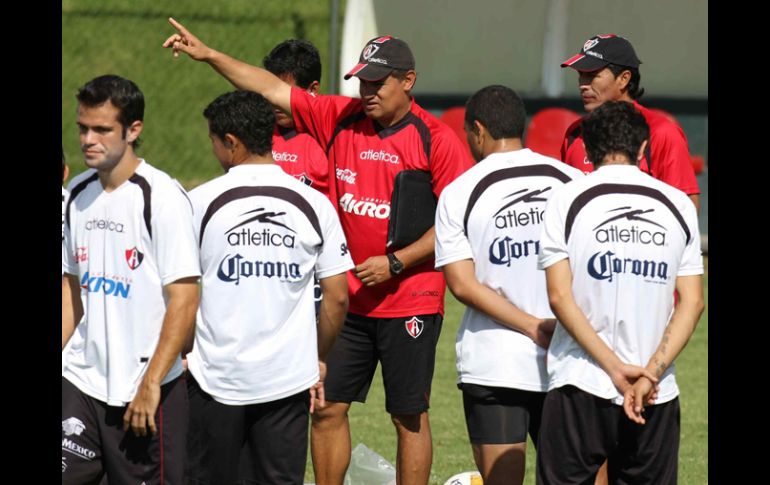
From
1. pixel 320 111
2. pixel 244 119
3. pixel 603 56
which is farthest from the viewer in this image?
pixel 320 111

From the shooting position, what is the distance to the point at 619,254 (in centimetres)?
502

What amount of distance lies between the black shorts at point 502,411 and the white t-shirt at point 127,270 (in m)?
1.44

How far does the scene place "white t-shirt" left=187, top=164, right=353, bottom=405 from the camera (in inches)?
Answer: 204

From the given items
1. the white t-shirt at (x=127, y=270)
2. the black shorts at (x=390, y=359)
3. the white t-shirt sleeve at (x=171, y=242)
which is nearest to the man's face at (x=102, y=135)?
the white t-shirt at (x=127, y=270)

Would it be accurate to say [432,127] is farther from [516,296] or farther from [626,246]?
[626,246]

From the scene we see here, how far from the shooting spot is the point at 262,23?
65.5 ft

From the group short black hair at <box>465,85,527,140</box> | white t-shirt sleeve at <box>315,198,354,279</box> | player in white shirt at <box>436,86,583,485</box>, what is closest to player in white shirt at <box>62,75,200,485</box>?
white t-shirt sleeve at <box>315,198,354,279</box>

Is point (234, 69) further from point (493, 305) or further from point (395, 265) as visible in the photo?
point (493, 305)

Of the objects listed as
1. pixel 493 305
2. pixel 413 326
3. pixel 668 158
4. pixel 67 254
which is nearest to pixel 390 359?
pixel 413 326

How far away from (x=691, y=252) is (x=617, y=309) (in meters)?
0.40

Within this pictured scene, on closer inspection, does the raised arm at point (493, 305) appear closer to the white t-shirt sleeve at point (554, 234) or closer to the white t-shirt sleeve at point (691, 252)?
the white t-shirt sleeve at point (554, 234)

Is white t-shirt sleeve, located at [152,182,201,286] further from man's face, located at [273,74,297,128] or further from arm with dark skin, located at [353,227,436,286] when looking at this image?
man's face, located at [273,74,297,128]

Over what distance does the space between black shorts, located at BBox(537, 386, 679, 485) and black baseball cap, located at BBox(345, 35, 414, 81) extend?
2.10m

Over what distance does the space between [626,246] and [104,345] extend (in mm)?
2028
